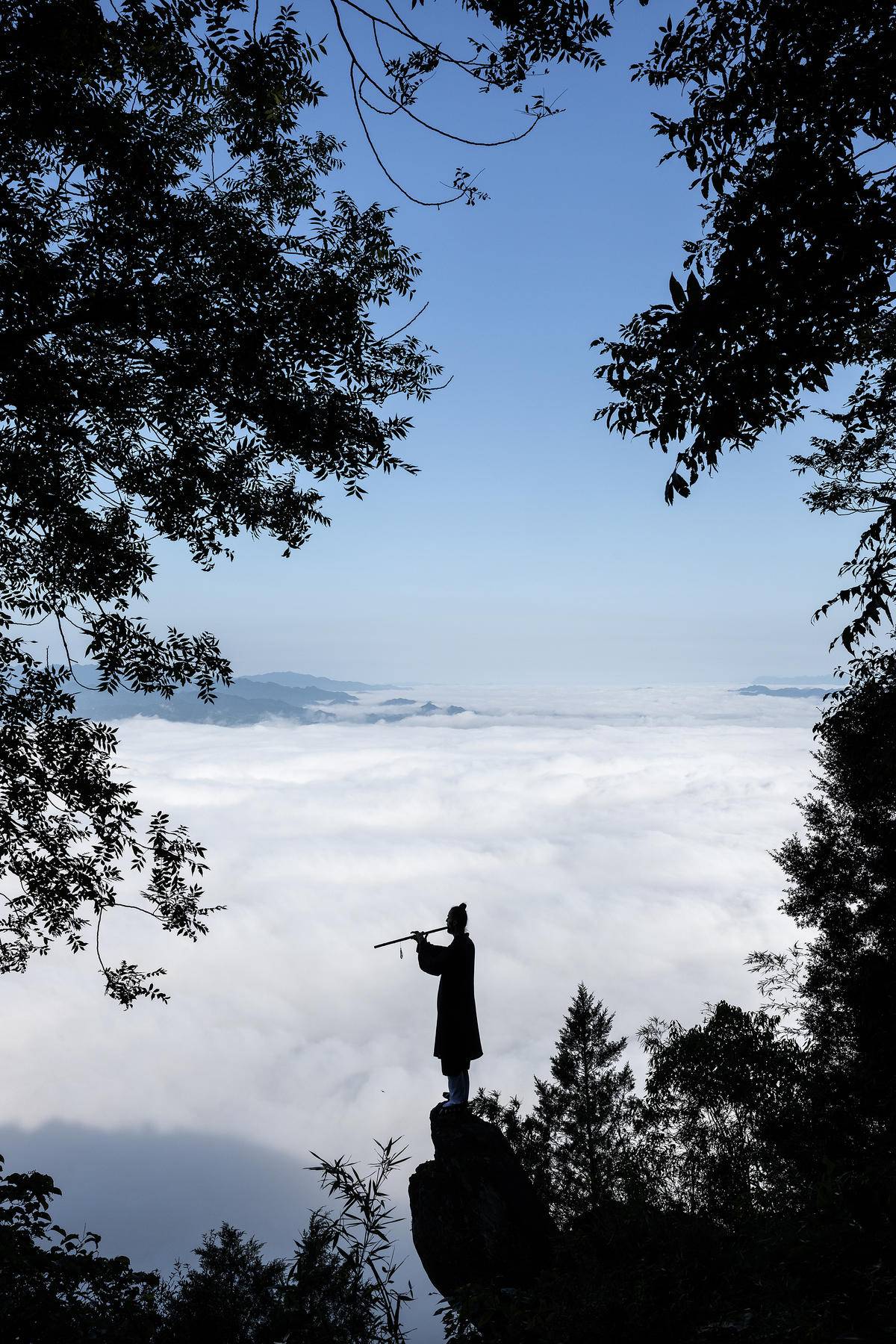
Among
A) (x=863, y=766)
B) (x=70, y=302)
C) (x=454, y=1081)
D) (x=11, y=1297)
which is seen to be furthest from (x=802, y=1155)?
(x=70, y=302)

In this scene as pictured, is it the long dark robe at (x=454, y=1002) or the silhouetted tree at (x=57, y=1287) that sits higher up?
the long dark robe at (x=454, y=1002)

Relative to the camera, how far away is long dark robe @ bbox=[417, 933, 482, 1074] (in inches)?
418

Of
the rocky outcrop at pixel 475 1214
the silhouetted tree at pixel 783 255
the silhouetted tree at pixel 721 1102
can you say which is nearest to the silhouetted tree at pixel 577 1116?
the silhouetted tree at pixel 721 1102

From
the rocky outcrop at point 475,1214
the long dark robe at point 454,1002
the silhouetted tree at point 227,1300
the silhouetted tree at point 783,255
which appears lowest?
the silhouetted tree at point 227,1300

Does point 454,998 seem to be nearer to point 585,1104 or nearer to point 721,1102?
point 721,1102

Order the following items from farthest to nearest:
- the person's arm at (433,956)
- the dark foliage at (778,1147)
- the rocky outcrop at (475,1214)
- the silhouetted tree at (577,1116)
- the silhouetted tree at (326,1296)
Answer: the silhouetted tree at (577,1116), the person's arm at (433,956), the rocky outcrop at (475,1214), the dark foliage at (778,1147), the silhouetted tree at (326,1296)

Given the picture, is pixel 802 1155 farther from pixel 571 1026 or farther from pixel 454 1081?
pixel 571 1026

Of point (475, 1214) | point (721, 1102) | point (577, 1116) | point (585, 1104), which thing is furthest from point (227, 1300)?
point (585, 1104)

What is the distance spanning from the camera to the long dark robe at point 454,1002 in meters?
10.6

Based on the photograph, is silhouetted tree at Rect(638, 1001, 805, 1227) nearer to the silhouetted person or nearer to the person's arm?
the silhouetted person

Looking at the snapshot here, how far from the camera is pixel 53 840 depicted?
29.7 ft

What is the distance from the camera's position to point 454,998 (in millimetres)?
10656

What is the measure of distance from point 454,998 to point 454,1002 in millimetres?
57

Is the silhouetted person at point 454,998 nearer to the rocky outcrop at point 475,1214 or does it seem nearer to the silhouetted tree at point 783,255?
the rocky outcrop at point 475,1214
